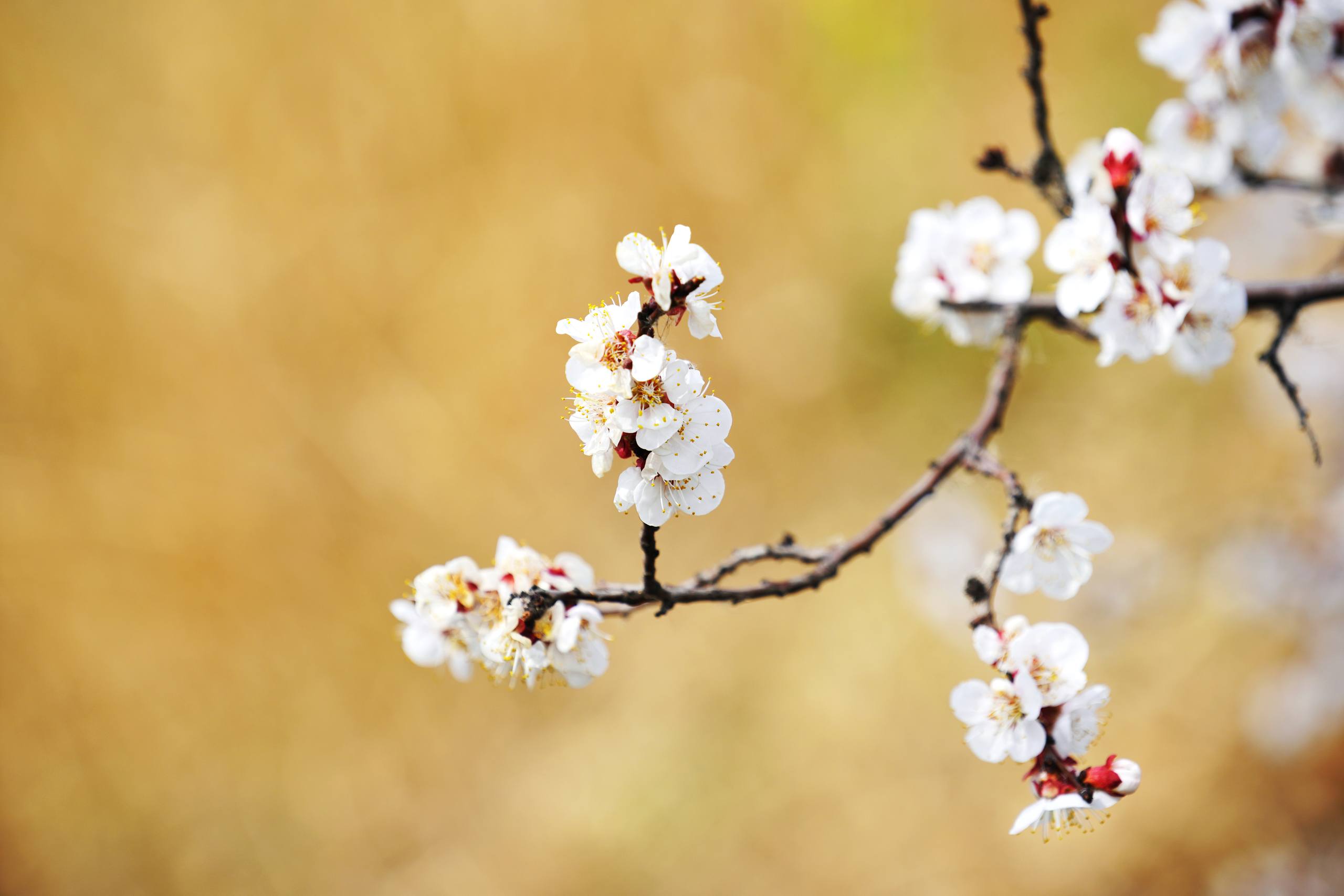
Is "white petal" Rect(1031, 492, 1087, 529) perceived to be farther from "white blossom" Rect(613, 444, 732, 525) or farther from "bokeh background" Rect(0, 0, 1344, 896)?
"bokeh background" Rect(0, 0, 1344, 896)

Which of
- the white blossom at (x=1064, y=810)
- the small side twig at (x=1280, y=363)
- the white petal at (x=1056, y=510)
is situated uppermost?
the small side twig at (x=1280, y=363)

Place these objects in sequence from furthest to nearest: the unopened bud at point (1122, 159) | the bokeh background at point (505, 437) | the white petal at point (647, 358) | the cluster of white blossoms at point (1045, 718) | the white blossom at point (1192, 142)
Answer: the bokeh background at point (505, 437) → the white blossom at point (1192, 142) → the unopened bud at point (1122, 159) → the cluster of white blossoms at point (1045, 718) → the white petal at point (647, 358)

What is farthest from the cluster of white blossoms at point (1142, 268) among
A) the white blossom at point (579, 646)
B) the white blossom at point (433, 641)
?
the white blossom at point (433, 641)

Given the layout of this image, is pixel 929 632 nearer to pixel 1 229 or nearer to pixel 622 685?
pixel 622 685

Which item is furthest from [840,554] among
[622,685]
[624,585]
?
[622,685]

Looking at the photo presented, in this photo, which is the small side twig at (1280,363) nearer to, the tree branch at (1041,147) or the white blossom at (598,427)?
the tree branch at (1041,147)

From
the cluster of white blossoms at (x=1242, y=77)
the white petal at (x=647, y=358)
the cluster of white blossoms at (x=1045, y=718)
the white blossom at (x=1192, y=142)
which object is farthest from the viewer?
the white blossom at (x=1192, y=142)

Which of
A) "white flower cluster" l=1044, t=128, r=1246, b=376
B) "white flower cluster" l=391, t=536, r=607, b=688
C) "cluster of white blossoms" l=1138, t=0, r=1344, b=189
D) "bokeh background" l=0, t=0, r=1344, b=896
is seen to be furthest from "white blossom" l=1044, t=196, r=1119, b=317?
"bokeh background" l=0, t=0, r=1344, b=896

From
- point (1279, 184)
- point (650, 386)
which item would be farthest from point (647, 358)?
point (1279, 184)
